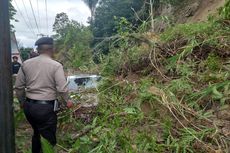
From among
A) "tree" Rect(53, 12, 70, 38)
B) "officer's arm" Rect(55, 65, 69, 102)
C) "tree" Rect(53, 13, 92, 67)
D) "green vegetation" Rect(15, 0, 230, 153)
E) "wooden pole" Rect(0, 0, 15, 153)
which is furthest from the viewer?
"tree" Rect(53, 12, 70, 38)

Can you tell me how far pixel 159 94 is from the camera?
16.7 feet

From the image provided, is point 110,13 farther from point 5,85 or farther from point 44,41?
point 5,85

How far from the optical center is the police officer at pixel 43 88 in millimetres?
4332

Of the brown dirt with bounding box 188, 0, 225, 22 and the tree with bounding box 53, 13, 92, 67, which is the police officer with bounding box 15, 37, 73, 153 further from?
the brown dirt with bounding box 188, 0, 225, 22

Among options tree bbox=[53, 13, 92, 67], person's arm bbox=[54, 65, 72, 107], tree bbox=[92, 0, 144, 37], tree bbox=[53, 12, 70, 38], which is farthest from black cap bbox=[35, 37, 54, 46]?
tree bbox=[53, 12, 70, 38]

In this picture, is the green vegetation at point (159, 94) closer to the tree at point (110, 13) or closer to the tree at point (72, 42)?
the tree at point (72, 42)

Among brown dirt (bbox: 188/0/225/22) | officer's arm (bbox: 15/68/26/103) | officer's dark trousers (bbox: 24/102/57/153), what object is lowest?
officer's dark trousers (bbox: 24/102/57/153)

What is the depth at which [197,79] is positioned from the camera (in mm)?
5430

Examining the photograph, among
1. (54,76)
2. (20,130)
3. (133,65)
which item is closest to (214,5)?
(133,65)

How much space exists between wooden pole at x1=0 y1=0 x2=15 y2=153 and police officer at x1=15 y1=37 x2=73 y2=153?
935 millimetres

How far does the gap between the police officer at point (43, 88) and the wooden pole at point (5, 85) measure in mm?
935

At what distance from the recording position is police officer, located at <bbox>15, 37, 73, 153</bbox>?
14.2ft

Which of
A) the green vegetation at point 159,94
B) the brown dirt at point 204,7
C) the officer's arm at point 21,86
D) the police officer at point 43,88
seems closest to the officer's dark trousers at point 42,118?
the police officer at point 43,88

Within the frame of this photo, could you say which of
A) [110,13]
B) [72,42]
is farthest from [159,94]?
[110,13]
